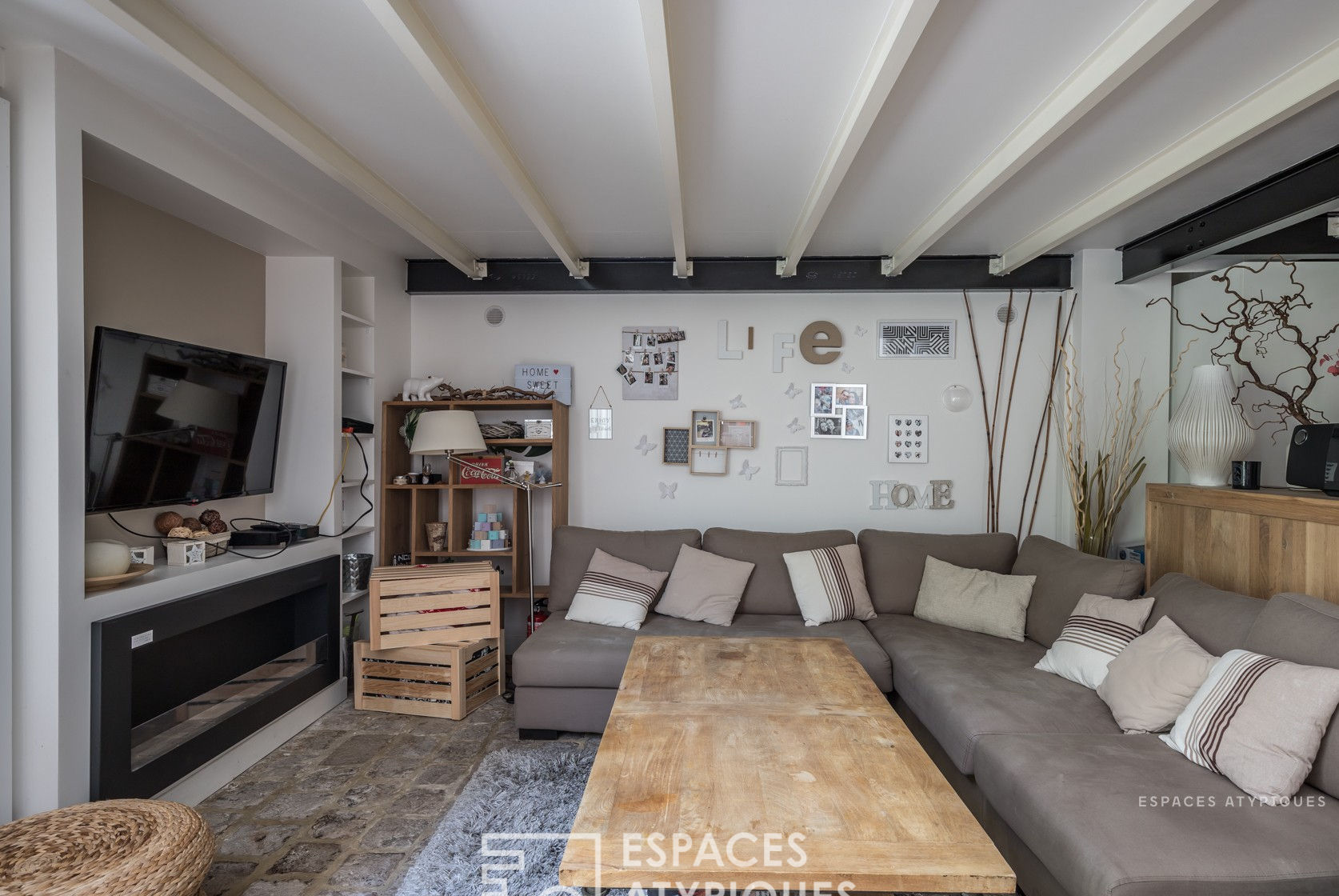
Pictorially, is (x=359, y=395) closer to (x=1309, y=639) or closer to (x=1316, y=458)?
(x=1309, y=639)

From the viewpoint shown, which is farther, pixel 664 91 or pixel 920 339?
pixel 920 339

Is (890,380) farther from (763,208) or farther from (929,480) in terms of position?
(763,208)

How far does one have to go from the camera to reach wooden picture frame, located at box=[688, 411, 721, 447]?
4238mm

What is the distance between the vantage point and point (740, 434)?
13.9 feet

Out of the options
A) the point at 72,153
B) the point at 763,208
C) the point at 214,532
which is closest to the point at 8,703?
the point at 214,532

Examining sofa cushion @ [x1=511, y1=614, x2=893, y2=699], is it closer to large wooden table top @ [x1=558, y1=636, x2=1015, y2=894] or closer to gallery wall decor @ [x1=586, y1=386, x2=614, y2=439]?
large wooden table top @ [x1=558, y1=636, x2=1015, y2=894]

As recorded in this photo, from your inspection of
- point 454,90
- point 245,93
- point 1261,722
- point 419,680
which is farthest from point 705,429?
point 1261,722

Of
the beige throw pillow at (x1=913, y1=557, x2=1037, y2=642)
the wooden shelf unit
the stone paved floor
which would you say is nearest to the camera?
the stone paved floor

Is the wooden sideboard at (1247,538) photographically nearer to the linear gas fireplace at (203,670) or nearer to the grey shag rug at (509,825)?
the grey shag rug at (509,825)

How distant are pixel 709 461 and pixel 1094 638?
226 cm

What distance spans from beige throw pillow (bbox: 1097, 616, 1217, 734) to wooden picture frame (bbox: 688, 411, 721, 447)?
2.41 meters

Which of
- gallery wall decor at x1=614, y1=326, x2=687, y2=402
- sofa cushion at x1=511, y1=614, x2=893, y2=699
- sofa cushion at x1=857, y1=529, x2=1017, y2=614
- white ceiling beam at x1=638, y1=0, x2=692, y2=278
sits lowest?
sofa cushion at x1=511, y1=614, x2=893, y2=699

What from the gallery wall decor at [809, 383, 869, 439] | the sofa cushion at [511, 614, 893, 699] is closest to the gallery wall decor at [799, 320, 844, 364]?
the gallery wall decor at [809, 383, 869, 439]

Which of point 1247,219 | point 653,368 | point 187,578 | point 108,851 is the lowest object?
point 108,851
